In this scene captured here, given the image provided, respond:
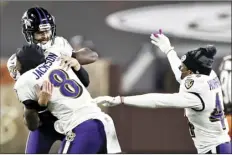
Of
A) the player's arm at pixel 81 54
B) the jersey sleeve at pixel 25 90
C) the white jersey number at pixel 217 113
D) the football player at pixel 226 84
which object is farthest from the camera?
the football player at pixel 226 84

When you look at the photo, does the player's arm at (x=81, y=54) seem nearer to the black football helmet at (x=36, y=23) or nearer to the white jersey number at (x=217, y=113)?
the black football helmet at (x=36, y=23)

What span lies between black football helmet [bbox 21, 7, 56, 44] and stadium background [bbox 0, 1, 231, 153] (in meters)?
1.13

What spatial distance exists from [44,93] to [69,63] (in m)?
0.23

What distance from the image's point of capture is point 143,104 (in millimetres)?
3723

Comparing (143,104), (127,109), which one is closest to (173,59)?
(143,104)

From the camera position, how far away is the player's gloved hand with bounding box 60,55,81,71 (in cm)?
359

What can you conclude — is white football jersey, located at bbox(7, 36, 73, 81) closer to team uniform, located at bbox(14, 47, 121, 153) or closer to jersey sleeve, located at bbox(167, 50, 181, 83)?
team uniform, located at bbox(14, 47, 121, 153)

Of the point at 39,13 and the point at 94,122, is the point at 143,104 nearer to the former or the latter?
the point at 94,122

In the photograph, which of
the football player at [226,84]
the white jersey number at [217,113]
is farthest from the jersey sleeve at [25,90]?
the football player at [226,84]

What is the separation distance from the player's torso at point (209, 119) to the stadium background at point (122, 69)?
2.80 feet

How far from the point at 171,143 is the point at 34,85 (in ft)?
6.94

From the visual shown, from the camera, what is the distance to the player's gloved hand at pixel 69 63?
359 cm

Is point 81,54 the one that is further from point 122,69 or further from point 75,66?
point 122,69

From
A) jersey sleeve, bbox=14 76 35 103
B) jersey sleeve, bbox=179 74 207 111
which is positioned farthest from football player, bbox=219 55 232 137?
jersey sleeve, bbox=14 76 35 103
